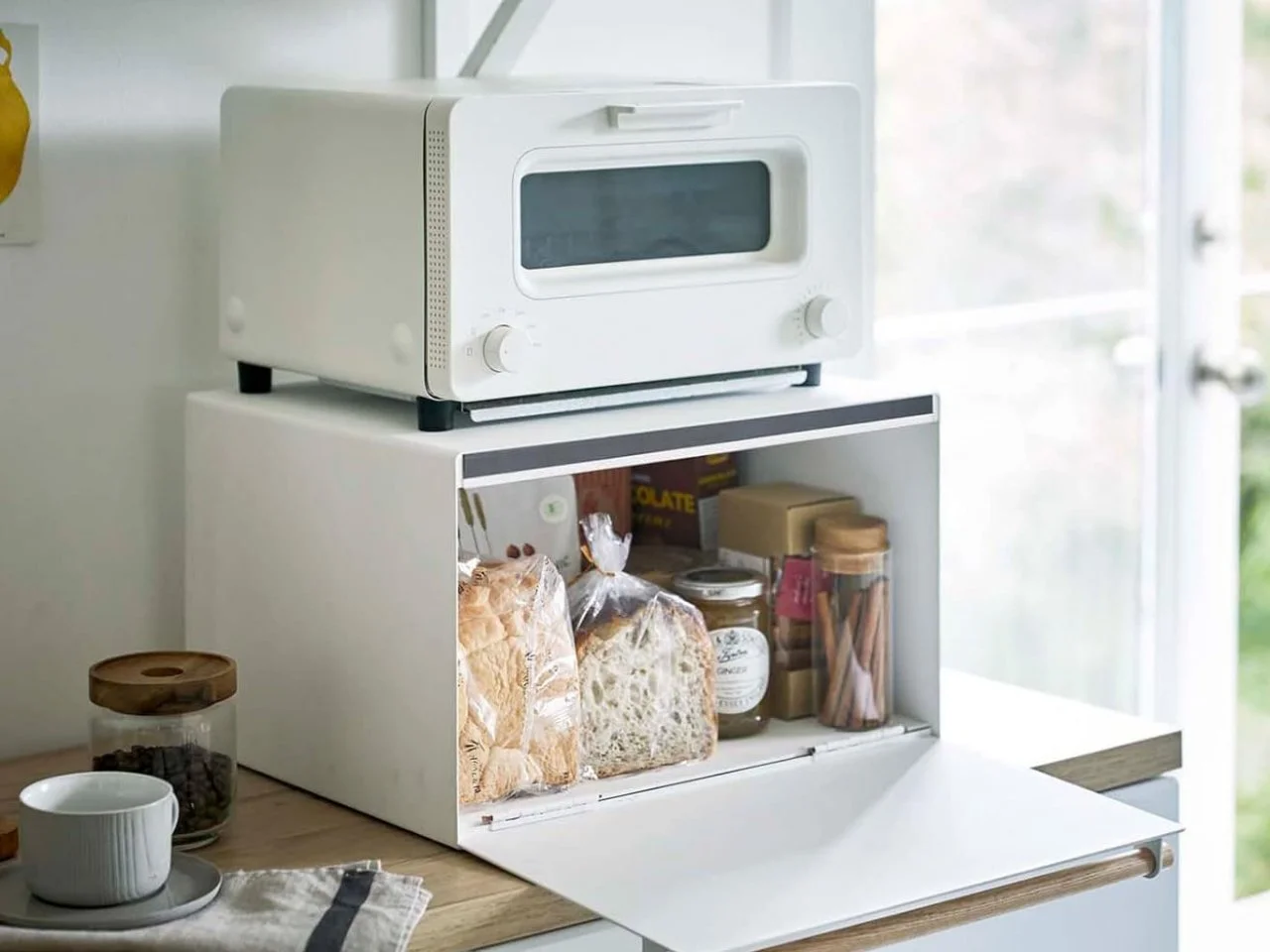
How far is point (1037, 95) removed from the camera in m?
2.37

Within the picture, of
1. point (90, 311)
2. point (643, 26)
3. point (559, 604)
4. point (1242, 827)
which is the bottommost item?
point (1242, 827)

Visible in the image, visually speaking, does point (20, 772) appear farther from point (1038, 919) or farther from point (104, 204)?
point (1038, 919)

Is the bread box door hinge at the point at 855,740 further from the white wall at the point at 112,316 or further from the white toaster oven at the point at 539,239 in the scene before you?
the white wall at the point at 112,316

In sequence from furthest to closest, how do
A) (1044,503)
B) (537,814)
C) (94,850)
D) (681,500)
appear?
1. (1044,503)
2. (681,500)
3. (537,814)
4. (94,850)

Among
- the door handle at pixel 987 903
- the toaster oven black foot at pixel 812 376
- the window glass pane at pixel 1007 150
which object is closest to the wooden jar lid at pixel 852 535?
the toaster oven black foot at pixel 812 376

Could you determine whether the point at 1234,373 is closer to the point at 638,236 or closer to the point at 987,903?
the point at 638,236

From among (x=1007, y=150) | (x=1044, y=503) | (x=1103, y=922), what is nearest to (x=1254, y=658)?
(x=1044, y=503)

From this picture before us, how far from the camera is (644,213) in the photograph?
1.44 m

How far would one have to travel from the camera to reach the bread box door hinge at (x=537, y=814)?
52.7 inches

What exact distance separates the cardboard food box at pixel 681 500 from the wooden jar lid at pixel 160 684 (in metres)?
0.48

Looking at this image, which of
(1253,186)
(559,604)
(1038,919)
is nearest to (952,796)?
(1038,919)

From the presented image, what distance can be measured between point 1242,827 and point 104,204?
1944 mm

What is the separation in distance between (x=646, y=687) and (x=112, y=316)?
531 millimetres

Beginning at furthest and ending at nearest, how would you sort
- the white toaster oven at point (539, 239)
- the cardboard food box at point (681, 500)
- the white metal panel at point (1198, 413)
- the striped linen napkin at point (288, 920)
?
the white metal panel at point (1198, 413)
the cardboard food box at point (681, 500)
the white toaster oven at point (539, 239)
the striped linen napkin at point (288, 920)
